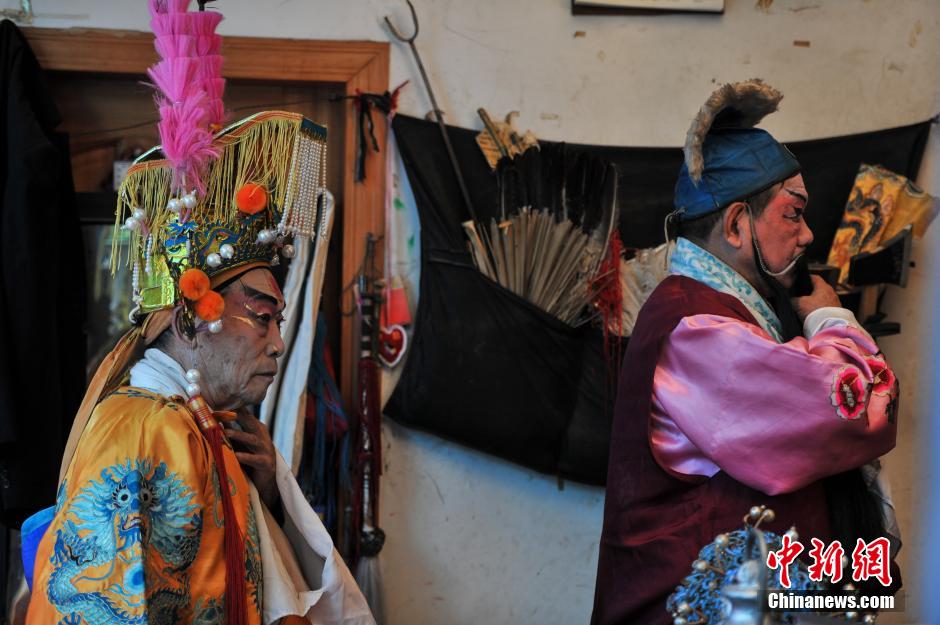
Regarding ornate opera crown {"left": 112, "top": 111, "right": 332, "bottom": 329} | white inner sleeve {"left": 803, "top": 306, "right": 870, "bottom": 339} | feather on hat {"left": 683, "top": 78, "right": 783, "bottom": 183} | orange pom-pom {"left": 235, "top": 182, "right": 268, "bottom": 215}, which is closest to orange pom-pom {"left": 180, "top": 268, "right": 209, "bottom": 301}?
ornate opera crown {"left": 112, "top": 111, "right": 332, "bottom": 329}

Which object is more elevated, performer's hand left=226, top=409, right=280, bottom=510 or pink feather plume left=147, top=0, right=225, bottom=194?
pink feather plume left=147, top=0, right=225, bottom=194

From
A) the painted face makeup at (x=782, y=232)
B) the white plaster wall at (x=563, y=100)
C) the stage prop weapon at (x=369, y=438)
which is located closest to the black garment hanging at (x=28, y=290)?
the white plaster wall at (x=563, y=100)

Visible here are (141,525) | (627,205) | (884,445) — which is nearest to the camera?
(141,525)

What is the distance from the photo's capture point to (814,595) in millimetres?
1853

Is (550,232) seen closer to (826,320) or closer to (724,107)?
(724,107)

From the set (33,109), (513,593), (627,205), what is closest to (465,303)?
(627,205)

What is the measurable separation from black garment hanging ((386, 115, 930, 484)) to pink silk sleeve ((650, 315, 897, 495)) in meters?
1.14

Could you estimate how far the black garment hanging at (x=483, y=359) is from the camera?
3.42 metres

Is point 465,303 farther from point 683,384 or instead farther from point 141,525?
point 141,525

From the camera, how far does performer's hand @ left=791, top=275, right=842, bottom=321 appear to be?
2510 millimetres

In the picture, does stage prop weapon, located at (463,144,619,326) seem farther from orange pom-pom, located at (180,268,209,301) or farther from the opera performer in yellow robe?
orange pom-pom, located at (180,268,209,301)

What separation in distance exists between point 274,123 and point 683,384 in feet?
3.40

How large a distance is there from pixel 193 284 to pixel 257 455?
429mm

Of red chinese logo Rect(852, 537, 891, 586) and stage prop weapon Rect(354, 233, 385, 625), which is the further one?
stage prop weapon Rect(354, 233, 385, 625)
